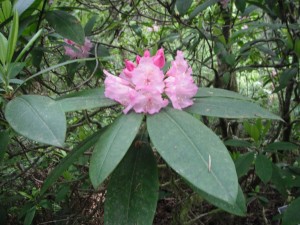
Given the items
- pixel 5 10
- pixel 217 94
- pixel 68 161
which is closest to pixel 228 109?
pixel 217 94

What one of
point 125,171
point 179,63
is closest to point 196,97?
point 179,63

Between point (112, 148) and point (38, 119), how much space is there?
163mm

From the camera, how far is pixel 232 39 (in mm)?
1968

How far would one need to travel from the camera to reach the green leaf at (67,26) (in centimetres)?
136

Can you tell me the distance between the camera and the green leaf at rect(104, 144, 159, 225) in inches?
34.0

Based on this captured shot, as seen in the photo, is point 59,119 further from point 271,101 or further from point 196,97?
point 271,101

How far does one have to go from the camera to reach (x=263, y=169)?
4.65 ft

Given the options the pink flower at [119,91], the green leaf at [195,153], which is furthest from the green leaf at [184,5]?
the green leaf at [195,153]

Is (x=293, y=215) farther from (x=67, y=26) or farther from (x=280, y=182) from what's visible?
(x=67, y=26)

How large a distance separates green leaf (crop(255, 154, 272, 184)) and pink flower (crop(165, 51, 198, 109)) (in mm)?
572

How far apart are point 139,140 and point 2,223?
1.09 m

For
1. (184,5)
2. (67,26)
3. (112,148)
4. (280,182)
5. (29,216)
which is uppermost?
(184,5)

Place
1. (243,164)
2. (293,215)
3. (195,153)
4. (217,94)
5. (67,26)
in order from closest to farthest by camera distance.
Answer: (195,153) < (217,94) < (293,215) < (67,26) < (243,164)

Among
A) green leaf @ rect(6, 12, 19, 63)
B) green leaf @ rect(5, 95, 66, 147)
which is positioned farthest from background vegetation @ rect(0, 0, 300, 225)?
green leaf @ rect(5, 95, 66, 147)
